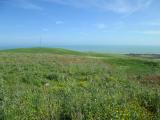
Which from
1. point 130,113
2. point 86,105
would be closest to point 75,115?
point 86,105

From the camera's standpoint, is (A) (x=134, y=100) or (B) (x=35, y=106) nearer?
(B) (x=35, y=106)

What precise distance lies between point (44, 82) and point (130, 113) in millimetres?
9729

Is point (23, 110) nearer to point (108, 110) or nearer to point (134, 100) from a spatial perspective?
point (108, 110)

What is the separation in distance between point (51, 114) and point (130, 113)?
6.76 ft

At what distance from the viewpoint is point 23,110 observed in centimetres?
659

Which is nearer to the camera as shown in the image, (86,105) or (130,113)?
(130,113)

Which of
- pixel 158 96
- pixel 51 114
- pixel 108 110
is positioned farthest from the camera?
pixel 158 96

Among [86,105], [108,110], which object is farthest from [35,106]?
[108,110]

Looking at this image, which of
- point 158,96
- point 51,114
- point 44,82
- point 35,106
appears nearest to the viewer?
point 51,114

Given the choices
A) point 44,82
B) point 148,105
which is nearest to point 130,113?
point 148,105

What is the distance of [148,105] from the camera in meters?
7.53

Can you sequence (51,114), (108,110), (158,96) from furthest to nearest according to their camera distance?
1. (158,96)
2. (51,114)
3. (108,110)

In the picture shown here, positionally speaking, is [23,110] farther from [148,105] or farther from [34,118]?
[148,105]

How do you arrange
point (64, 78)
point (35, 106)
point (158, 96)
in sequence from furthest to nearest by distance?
point (64, 78) < point (158, 96) < point (35, 106)
